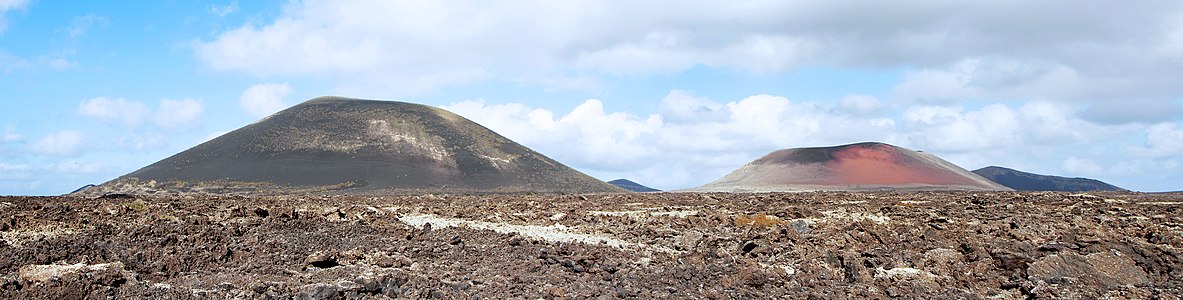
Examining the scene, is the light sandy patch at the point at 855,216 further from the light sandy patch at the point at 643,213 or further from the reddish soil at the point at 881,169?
the reddish soil at the point at 881,169

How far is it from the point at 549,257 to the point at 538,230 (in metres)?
5.85

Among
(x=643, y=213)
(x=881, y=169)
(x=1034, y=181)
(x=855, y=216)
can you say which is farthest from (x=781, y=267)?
(x=1034, y=181)

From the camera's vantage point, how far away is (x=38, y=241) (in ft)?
52.4

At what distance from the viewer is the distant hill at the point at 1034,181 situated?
103m

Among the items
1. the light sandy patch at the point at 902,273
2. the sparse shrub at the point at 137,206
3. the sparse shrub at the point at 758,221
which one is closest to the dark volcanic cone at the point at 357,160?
the sparse shrub at the point at 137,206

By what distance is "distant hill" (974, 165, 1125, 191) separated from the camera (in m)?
103

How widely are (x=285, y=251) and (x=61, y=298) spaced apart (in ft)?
13.9

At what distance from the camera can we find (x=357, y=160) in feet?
274

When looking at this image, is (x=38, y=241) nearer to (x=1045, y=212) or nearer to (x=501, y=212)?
(x=501, y=212)

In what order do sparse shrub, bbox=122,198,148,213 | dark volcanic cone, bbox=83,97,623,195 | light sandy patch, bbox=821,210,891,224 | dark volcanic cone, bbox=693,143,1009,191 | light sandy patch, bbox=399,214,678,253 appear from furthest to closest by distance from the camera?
dark volcanic cone, bbox=693,143,1009,191
dark volcanic cone, bbox=83,97,623,195
light sandy patch, bbox=821,210,891,224
sparse shrub, bbox=122,198,148,213
light sandy patch, bbox=399,214,678,253

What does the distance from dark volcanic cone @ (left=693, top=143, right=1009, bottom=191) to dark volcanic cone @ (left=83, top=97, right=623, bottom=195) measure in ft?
46.7

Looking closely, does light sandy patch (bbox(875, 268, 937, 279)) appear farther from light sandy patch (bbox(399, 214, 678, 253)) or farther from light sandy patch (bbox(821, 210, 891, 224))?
light sandy patch (bbox(821, 210, 891, 224))

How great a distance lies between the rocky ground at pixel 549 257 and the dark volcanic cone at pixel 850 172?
172ft

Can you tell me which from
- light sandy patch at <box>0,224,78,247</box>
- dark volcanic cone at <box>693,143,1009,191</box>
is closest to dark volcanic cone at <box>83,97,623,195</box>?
dark volcanic cone at <box>693,143,1009,191</box>
